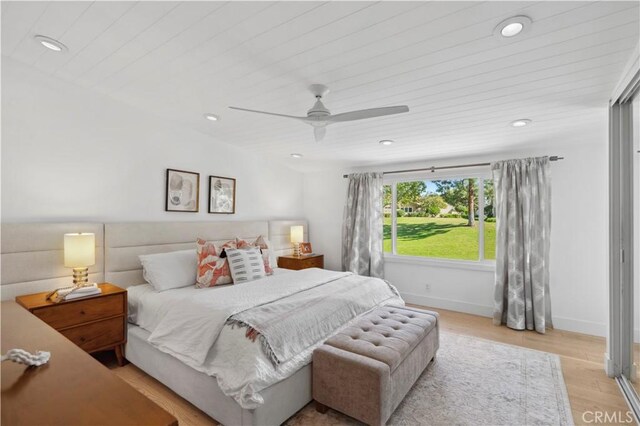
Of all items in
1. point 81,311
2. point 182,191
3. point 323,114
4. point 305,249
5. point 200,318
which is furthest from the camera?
point 305,249

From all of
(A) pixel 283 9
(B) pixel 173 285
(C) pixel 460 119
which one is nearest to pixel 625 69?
(C) pixel 460 119

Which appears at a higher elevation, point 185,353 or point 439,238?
point 439,238

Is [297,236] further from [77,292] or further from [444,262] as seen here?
[77,292]

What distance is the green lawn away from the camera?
441cm

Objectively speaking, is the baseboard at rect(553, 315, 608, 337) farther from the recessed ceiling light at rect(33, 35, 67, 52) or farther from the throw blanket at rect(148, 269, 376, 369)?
the recessed ceiling light at rect(33, 35, 67, 52)

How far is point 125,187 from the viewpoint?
10.7 feet

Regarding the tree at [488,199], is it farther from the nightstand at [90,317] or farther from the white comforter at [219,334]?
the nightstand at [90,317]

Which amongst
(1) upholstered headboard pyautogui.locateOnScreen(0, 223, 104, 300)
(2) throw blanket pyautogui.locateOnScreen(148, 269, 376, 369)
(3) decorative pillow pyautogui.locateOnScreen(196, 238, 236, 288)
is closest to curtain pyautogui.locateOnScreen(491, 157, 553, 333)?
(2) throw blanket pyautogui.locateOnScreen(148, 269, 376, 369)

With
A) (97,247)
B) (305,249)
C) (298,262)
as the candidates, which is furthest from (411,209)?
(97,247)

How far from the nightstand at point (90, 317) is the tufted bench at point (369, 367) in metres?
1.78

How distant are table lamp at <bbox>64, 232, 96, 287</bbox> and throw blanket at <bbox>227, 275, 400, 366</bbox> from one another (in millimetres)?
1476

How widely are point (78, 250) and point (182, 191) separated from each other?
4.47 ft

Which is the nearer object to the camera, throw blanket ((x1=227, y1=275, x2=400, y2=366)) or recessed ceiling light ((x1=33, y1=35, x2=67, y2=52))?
throw blanket ((x1=227, y1=275, x2=400, y2=366))

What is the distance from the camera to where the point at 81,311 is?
97.3 inches
